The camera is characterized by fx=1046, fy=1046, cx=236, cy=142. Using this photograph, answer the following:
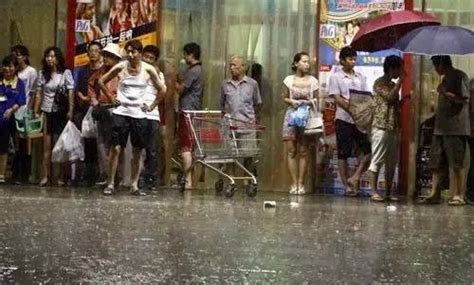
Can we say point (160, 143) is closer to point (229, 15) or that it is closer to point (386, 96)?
point (229, 15)

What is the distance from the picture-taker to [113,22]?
50.9ft

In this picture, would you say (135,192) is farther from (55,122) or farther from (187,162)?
(55,122)

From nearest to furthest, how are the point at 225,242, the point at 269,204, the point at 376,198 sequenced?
the point at 225,242
the point at 269,204
the point at 376,198

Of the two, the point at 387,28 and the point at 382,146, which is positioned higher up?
the point at 387,28

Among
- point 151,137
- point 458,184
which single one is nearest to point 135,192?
point 151,137

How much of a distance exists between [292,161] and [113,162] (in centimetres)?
262

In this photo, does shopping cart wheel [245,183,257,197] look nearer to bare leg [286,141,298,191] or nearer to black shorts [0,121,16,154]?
bare leg [286,141,298,191]

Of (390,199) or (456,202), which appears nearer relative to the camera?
(456,202)

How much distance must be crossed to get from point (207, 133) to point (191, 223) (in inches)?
159

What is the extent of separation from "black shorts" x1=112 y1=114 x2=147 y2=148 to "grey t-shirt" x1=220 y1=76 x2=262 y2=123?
5.58 feet

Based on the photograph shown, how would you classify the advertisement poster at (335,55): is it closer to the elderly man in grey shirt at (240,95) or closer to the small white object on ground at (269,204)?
the elderly man in grey shirt at (240,95)

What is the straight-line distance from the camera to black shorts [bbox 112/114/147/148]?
1301cm

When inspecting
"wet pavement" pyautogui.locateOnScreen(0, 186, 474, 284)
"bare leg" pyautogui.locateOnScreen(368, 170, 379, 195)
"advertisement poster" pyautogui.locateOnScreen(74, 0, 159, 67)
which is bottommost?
"wet pavement" pyautogui.locateOnScreen(0, 186, 474, 284)

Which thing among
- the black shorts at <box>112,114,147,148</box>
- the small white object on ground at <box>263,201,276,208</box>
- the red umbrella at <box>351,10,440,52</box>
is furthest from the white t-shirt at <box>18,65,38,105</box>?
the red umbrella at <box>351,10,440,52</box>
